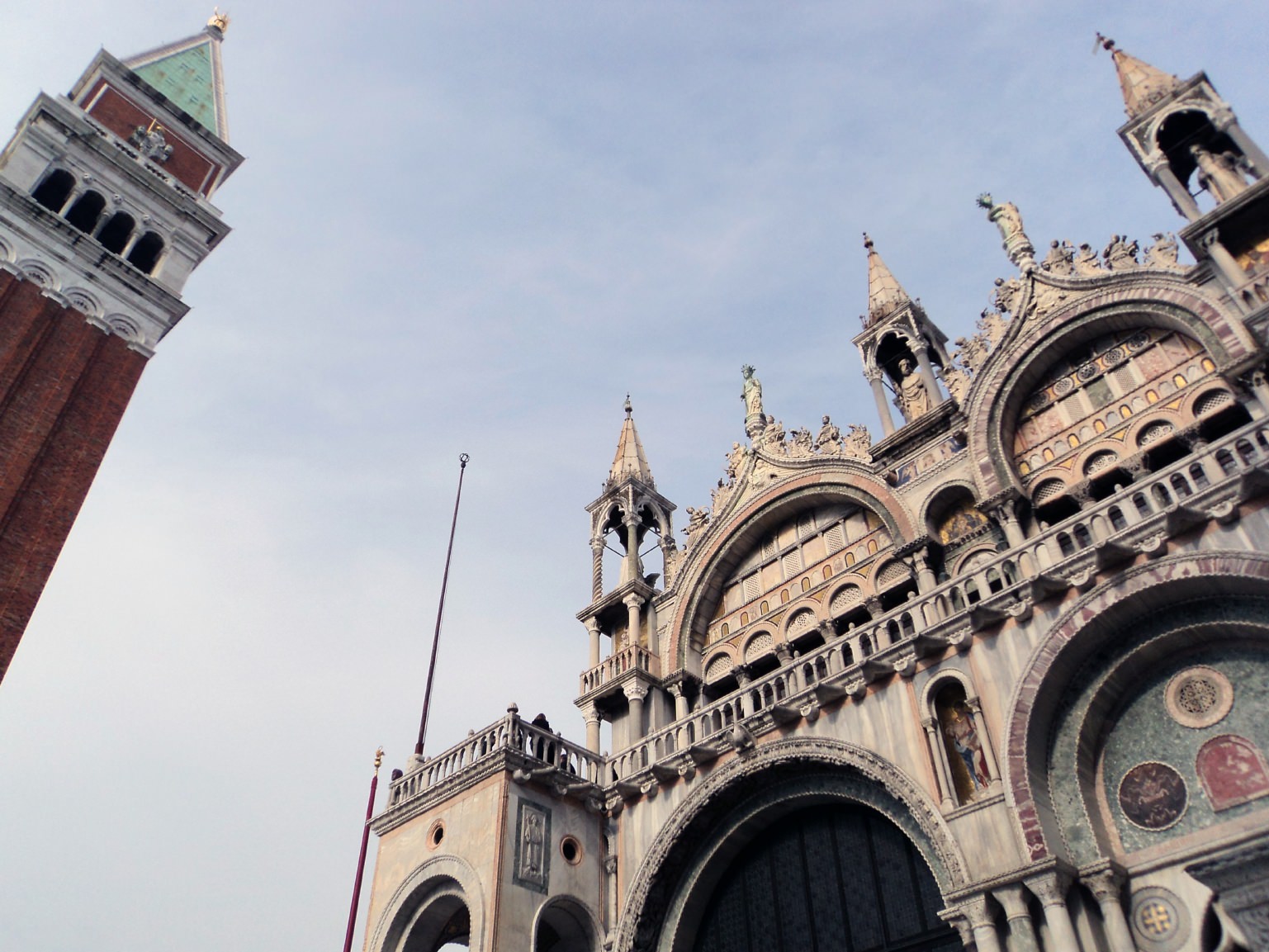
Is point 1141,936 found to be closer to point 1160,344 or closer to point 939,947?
point 939,947

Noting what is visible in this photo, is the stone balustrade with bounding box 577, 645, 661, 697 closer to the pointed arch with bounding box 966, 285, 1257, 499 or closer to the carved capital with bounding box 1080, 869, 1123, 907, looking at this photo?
the pointed arch with bounding box 966, 285, 1257, 499

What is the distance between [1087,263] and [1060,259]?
1.95 feet

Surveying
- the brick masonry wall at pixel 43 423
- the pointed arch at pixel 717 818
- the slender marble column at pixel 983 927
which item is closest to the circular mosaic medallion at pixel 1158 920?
the slender marble column at pixel 983 927

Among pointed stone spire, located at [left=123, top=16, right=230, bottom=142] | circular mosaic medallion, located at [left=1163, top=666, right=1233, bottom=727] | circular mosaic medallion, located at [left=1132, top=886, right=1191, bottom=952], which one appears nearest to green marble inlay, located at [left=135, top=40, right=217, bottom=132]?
pointed stone spire, located at [left=123, top=16, right=230, bottom=142]

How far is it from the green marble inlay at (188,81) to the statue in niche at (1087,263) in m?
34.2

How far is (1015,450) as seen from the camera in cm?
1956

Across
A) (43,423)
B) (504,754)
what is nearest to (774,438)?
(504,754)

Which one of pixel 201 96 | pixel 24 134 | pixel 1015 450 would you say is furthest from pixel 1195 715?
pixel 201 96

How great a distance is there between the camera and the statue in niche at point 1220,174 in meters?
17.4

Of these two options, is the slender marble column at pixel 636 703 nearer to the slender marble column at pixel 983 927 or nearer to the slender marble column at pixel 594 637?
the slender marble column at pixel 594 637

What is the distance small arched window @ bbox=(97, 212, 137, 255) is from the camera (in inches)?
1315

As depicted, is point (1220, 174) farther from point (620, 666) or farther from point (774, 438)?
point (620, 666)

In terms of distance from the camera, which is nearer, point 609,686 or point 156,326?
point 609,686

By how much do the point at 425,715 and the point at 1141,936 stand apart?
52.0 ft
